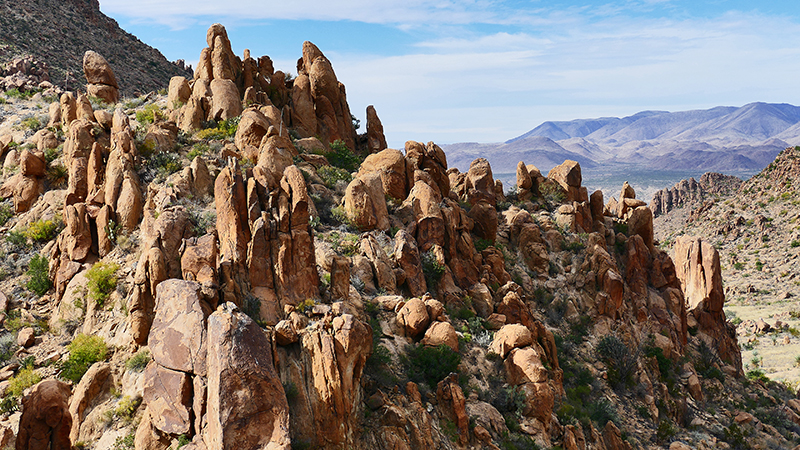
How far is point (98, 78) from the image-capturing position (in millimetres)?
41312

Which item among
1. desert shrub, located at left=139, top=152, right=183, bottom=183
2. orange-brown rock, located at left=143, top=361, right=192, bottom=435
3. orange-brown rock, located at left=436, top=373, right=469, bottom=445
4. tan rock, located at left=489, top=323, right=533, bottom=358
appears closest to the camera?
orange-brown rock, located at left=143, top=361, right=192, bottom=435

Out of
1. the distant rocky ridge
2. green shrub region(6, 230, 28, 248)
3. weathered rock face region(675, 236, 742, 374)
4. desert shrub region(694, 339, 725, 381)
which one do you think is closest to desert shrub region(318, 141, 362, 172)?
green shrub region(6, 230, 28, 248)

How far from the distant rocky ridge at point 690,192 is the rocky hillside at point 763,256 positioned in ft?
75.1

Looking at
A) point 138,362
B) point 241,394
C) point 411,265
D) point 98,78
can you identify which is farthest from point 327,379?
point 98,78

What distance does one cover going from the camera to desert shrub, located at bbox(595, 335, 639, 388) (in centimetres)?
3186

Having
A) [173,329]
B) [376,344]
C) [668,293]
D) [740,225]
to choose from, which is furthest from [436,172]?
[740,225]

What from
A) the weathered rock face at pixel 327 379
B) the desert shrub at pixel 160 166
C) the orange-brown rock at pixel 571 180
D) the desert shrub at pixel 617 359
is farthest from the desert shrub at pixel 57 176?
the orange-brown rock at pixel 571 180

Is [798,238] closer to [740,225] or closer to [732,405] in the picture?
[740,225]

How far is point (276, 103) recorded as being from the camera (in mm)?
42125

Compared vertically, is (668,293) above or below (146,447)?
below

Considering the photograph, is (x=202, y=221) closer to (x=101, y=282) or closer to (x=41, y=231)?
(x=101, y=282)

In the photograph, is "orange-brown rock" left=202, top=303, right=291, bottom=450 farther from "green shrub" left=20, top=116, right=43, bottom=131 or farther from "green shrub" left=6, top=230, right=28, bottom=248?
"green shrub" left=20, top=116, right=43, bottom=131

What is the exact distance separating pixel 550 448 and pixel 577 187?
28459 millimetres

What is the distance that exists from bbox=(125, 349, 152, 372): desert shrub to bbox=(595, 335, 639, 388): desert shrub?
80.9 ft
